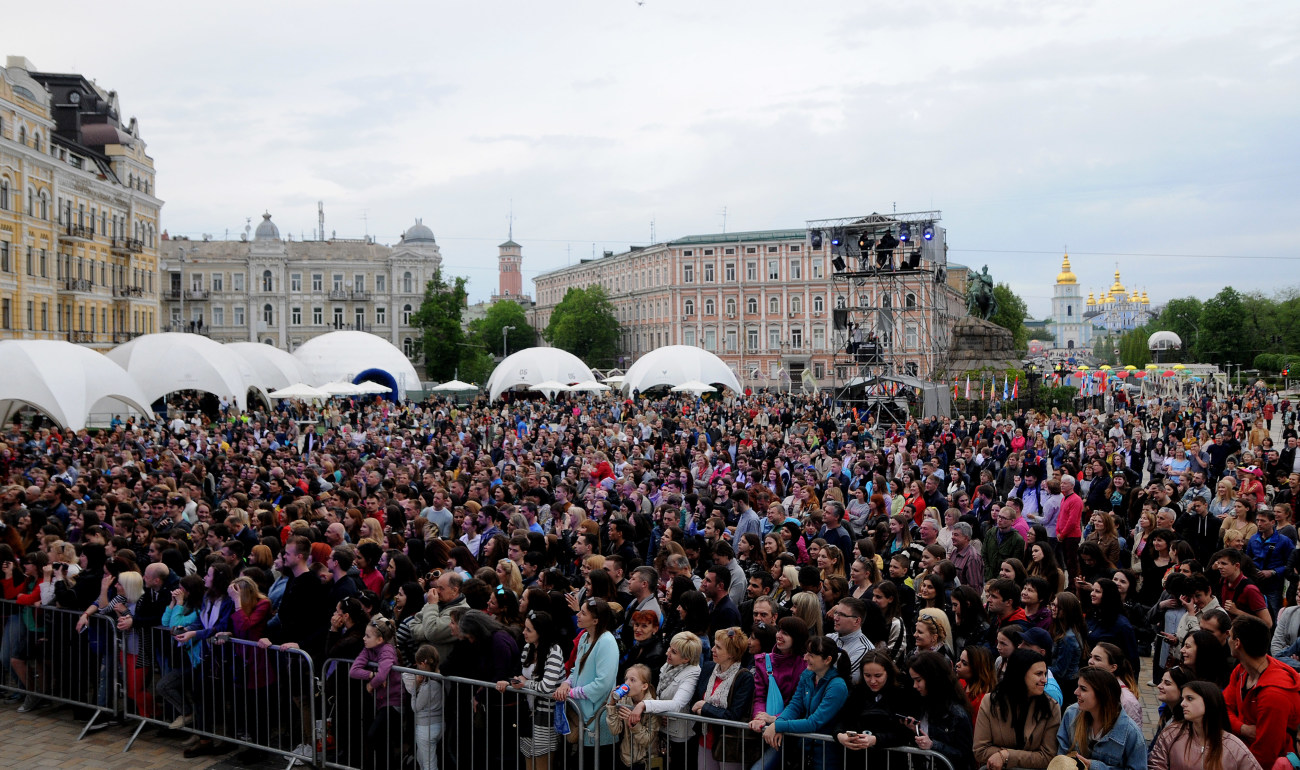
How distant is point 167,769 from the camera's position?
678 centimetres

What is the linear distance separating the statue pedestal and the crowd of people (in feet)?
85.2

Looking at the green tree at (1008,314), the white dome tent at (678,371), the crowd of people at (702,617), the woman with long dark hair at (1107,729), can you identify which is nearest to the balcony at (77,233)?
the white dome tent at (678,371)

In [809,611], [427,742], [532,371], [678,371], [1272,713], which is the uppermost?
[532,371]

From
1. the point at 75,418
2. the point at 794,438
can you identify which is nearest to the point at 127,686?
the point at 794,438

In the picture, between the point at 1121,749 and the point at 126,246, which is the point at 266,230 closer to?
the point at 126,246

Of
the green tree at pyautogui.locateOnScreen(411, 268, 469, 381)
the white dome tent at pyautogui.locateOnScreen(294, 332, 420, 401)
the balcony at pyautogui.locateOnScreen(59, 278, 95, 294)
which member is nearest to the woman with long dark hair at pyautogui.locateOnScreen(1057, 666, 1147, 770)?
the white dome tent at pyautogui.locateOnScreen(294, 332, 420, 401)

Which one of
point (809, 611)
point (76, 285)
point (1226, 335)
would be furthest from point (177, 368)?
point (1226, 335)

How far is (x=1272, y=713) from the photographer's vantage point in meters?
4.48

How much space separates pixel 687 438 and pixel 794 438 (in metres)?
2.47

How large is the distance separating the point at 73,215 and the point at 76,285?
342cm

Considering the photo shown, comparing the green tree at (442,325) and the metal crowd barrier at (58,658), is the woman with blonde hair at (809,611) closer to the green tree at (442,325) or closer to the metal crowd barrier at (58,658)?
the metal crowd barrier at (58,658)

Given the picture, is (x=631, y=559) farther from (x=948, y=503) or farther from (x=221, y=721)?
(x=948, y=503)

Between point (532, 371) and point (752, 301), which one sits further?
point (752, 301)

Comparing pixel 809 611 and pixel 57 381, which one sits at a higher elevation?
pixel 57 381
